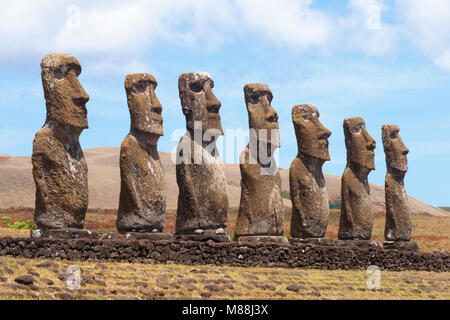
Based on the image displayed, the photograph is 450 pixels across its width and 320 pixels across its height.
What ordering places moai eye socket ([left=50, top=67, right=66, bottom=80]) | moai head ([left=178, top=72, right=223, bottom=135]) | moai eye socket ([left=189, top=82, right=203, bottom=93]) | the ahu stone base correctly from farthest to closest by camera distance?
moai eye socket ([left=189, top=82, right=203, bottom=93])
moai head ([left=178, top=72, right=223, bottom=135])
moai eye socket ([left=50, top=67, right=66, bottom=80])
the ahu stone base

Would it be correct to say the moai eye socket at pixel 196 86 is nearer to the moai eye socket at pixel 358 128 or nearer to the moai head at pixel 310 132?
the moai head at pixel 310 132

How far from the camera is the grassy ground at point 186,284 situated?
14.6 m

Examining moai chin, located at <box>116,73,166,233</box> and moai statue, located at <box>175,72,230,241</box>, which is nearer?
moai chin, located at <box>116,73,166,233</box>

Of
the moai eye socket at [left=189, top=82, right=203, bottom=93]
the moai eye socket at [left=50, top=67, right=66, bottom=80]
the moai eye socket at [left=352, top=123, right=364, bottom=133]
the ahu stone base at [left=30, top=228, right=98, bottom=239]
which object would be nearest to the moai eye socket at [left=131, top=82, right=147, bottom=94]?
the moai eye socket at [left=189, top=82, right=203, bottom=93]

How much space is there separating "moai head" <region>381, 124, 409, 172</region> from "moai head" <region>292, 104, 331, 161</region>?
4.80m

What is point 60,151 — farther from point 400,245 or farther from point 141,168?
point 400,245

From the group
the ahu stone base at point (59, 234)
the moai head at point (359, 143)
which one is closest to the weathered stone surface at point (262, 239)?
the ahu stone base at point (59, 234)

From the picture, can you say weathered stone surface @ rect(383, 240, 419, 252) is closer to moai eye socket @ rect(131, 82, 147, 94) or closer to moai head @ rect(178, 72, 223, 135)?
moai head @ rect(178, 72, 223, 135)

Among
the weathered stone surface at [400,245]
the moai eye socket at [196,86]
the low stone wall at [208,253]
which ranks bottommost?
the low stone wall at [208,253]

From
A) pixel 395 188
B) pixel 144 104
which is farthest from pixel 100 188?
pixel 144 104

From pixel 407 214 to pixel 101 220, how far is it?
16.3 meters

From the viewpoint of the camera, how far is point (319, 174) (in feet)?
81.0

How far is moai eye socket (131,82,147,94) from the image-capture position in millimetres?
20781

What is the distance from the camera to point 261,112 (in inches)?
905
